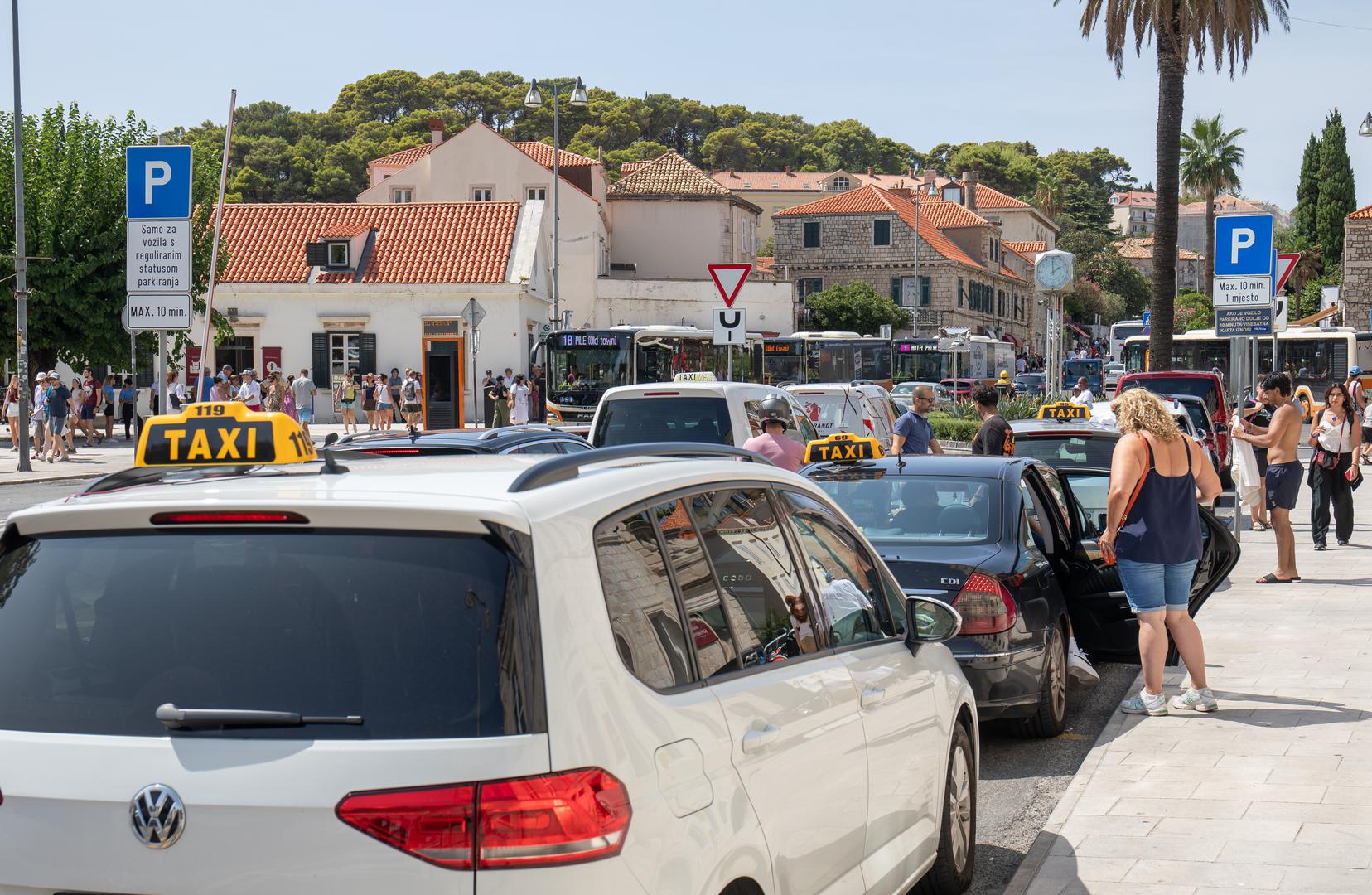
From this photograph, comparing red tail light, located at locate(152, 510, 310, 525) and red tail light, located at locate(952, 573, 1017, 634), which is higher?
red tail light, located at locate(152, 510, 310, 525)

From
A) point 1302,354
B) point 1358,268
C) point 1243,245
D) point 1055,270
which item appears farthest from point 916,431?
point 1358,268

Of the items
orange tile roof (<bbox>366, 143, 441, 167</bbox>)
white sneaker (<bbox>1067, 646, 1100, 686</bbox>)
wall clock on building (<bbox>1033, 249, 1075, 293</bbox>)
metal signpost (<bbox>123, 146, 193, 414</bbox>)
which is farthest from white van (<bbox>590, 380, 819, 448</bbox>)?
orange tile roof (<bbox>366, 143, 441, 167</bbox>)

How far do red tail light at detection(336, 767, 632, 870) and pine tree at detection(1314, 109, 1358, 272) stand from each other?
96822 millimetres

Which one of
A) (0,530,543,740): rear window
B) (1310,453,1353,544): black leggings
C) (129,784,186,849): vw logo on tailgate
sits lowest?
(1310,453,1353,544): black leggings

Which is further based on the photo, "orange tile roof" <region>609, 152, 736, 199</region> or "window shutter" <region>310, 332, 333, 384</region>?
"orange tile roof" <region>609, 152, 736, 199</region>

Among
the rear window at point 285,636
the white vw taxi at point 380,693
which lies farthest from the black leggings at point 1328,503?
the rear window at point 285,636

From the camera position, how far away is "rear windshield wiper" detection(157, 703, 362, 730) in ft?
9.52

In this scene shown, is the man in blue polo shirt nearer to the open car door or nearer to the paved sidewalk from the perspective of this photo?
the paved sidewalk

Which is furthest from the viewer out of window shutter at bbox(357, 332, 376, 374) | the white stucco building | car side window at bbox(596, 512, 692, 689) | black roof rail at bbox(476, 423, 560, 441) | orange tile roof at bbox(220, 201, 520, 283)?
orange tile roof at bbox(220, 201, 520, 283)

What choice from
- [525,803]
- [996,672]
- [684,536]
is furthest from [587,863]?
[996,672]

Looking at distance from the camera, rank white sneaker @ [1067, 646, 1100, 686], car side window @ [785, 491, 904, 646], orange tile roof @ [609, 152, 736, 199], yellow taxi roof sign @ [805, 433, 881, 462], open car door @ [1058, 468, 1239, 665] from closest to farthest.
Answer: car side window @ [785, 491, 904, 646], white sneaker @ [1067, 646, 1100, 686], open car door @ [1058, 468, 1239, 665], yellow taxi roof sign @ [805, 433, 881, 462], orange tile roof @ [609, 152, 736, 199]

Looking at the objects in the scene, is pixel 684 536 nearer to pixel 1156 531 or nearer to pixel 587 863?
pixel 587 863

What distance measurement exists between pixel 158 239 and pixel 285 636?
1169 centimetres

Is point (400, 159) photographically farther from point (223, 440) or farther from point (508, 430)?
point (223, 440)
